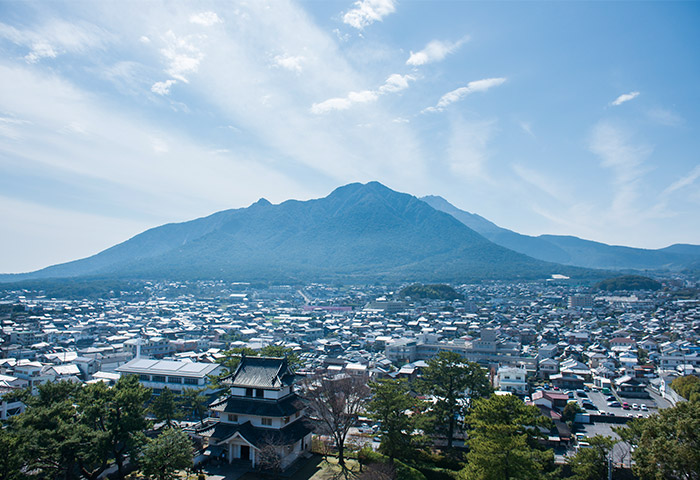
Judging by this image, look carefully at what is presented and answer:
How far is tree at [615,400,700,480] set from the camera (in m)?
11.9

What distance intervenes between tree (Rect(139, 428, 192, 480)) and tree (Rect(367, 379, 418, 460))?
280 inches

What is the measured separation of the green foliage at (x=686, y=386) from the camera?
28.9m

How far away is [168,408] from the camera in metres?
19.6

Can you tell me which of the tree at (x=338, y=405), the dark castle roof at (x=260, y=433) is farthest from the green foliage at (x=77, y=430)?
the tree at (x=338, y=405)

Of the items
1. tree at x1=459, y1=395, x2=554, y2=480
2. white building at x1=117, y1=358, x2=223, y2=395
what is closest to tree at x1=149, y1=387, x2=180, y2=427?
white building at x1=117, y1=358, x2=223, y2=395

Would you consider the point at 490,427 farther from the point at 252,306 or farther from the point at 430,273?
the point at 430,273

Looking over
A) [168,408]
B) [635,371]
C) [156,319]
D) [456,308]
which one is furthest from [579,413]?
[156,319]

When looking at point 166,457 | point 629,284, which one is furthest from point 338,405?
point 629,284

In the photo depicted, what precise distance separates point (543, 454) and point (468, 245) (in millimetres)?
180587

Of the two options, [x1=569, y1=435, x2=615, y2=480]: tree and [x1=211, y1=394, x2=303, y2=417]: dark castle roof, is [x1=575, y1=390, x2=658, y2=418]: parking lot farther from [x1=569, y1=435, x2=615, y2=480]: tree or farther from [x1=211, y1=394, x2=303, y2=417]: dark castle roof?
[x1=211, y1=394, x2=303, y2=417]: dark castle roof

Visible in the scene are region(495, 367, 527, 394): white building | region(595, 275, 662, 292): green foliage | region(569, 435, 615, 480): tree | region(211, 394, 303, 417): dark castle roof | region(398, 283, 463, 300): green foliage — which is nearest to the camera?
region(569, 435, 615, 480): tree

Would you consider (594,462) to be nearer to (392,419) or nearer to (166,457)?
(392,419)

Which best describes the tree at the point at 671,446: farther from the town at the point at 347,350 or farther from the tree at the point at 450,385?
the tree at the point at 450,385

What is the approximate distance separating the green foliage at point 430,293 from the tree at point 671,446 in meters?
82.1
